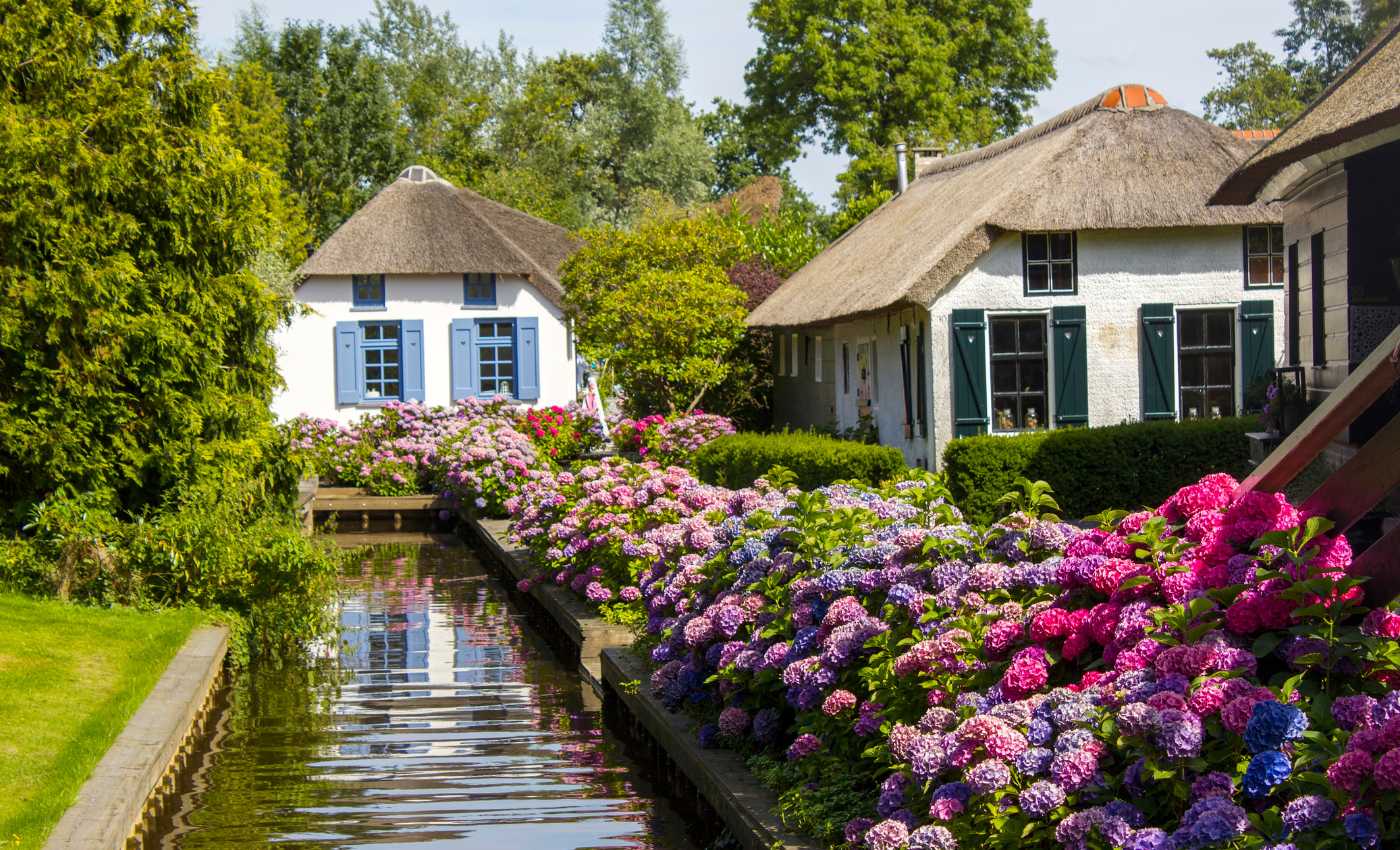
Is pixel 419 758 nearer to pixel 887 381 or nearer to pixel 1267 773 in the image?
pixel 1267 773

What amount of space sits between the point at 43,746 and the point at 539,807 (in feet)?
8.86

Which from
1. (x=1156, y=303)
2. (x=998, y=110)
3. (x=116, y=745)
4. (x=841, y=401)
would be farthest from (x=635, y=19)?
(x=116, y=745)

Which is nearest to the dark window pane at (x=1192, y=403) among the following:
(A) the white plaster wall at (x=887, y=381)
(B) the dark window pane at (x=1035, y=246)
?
(B) the dark window pane at (x=1035, y=246)

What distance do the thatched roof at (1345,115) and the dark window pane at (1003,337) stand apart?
7511 mm

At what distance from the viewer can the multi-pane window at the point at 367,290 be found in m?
38.2

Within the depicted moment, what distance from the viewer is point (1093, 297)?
75.1 feet

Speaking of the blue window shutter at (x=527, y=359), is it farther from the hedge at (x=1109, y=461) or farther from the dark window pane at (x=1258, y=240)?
the hedge at (x=1109, y=461)

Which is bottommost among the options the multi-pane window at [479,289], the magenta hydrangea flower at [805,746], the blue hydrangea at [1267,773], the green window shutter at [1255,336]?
the magenta hydrangea flower at [805,746]

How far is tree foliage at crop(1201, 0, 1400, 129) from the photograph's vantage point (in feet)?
215

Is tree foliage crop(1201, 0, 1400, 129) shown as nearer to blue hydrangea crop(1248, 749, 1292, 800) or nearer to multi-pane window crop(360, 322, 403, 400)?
multi-pane window crop(360, 322, 403, 400)

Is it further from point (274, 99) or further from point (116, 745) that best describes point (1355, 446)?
point (274, 99)

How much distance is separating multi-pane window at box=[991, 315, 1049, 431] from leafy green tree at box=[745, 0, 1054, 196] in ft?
84.0

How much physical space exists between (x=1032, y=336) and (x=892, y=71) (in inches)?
1111

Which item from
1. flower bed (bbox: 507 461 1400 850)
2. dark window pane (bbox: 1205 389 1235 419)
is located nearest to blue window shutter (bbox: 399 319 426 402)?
dark window pane (bbox: 1205 389 1235 419)
